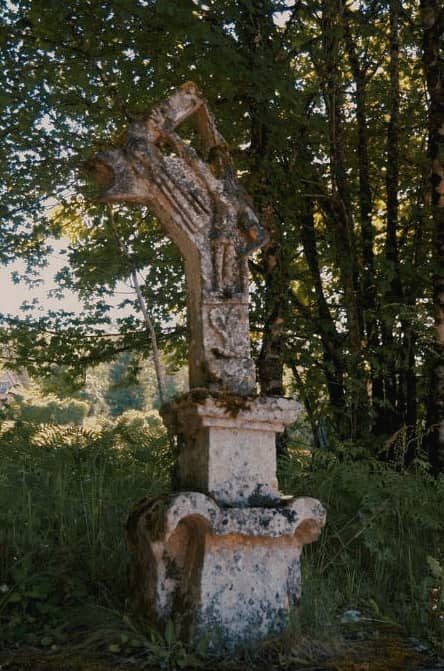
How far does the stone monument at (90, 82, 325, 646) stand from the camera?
3.39m

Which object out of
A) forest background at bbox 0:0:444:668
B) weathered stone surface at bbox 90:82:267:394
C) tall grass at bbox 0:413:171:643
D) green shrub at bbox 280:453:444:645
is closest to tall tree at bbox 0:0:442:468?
forest background at bbox 0:0:444:668

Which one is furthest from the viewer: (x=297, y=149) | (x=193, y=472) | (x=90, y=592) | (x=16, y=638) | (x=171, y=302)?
(x=171, y=302)

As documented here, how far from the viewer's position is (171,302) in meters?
8.70

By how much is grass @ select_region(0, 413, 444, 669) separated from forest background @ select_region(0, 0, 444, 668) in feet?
0.09

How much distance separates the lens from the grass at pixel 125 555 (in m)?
3.34

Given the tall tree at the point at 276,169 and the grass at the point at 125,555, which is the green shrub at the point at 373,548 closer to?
the grass at the point at 125,555

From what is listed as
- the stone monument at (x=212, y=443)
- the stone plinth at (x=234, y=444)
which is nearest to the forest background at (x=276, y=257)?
the stone monument at (x=212, y=443)

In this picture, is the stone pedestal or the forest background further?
the forest background

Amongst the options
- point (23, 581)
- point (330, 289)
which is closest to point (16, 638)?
point (23, 581)

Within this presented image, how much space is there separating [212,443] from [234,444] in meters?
0.13

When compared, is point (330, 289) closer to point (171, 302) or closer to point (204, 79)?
point (171, 302)

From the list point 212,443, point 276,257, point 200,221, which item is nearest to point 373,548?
point 212,443

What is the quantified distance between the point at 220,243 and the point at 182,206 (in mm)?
291

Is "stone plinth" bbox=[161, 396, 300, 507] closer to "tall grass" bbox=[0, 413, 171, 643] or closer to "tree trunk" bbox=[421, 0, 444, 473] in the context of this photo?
"tall grass" bbox=[0, 413, 171, 643]
